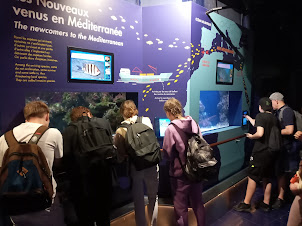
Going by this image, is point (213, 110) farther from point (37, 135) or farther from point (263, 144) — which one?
point (37, 135)

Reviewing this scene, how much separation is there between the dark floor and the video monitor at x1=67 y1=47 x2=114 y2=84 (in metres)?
2.64

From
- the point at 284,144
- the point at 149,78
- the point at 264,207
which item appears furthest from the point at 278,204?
the point at 149,78

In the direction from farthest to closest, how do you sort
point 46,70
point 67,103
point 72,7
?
point 67,103, point 72,7, point 46,70

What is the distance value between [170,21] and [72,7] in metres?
1.50

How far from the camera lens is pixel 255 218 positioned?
4512mm

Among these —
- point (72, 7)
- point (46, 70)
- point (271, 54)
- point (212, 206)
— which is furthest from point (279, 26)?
point (46, 70)

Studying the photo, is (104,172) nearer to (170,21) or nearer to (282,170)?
(170,21)

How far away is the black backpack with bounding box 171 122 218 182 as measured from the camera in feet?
10.7

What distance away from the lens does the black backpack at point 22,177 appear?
230cm

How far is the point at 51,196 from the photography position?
2479 millimetres

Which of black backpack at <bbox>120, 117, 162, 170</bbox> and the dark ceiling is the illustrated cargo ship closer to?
black backpack at <bbox>120, 117, 162, 170</bbox>

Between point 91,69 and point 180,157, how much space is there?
5.15ft

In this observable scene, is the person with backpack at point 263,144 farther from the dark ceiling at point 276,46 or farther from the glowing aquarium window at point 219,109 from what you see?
the dark ceiling at point 276,46

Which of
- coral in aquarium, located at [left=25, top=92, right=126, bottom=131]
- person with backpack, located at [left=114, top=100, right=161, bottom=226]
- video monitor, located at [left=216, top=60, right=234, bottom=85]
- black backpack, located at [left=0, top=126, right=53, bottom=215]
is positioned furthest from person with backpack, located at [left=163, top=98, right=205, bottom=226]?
video monitor, located at [left=216, top=60, right=234, bottom=85]
